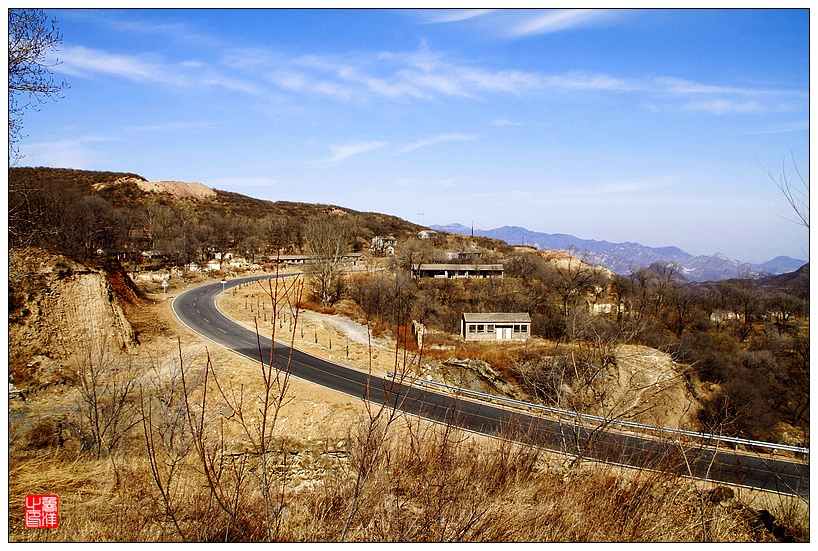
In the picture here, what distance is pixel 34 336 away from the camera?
18375mm

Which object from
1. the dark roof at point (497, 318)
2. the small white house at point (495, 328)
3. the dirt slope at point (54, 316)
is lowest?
the small white house at point (495, 328)

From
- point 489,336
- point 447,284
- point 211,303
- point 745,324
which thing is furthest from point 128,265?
point 745,324

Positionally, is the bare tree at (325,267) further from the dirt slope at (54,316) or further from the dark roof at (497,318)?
the dirt slope at (54,316)

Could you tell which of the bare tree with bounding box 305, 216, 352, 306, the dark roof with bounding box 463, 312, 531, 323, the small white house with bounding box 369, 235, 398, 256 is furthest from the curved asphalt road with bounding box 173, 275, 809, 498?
the small white house with bounding box 369, 235, 398, 256

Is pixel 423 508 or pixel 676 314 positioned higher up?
pixel 423 508

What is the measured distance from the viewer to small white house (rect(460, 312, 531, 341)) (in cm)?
4134

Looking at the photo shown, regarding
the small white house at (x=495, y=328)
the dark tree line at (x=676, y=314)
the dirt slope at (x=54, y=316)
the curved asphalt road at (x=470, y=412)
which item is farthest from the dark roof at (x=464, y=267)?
the dirt slope at (x=54, y=316)

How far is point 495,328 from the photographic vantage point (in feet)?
137

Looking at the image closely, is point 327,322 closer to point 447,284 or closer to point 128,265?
point 447,284

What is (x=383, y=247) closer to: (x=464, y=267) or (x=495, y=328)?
(x=464, y=267)

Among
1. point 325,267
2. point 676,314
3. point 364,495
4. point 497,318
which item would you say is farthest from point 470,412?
point 676,314

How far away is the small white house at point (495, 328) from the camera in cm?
4134

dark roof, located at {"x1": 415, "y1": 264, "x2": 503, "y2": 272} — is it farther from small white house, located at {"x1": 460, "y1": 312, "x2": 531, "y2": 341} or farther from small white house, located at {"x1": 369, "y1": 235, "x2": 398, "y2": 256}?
small white house, located at {"x1": 460, "y1": 312, "x2": 531, "y2": 341}

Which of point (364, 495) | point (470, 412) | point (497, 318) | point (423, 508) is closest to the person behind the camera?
point (423, 508)
